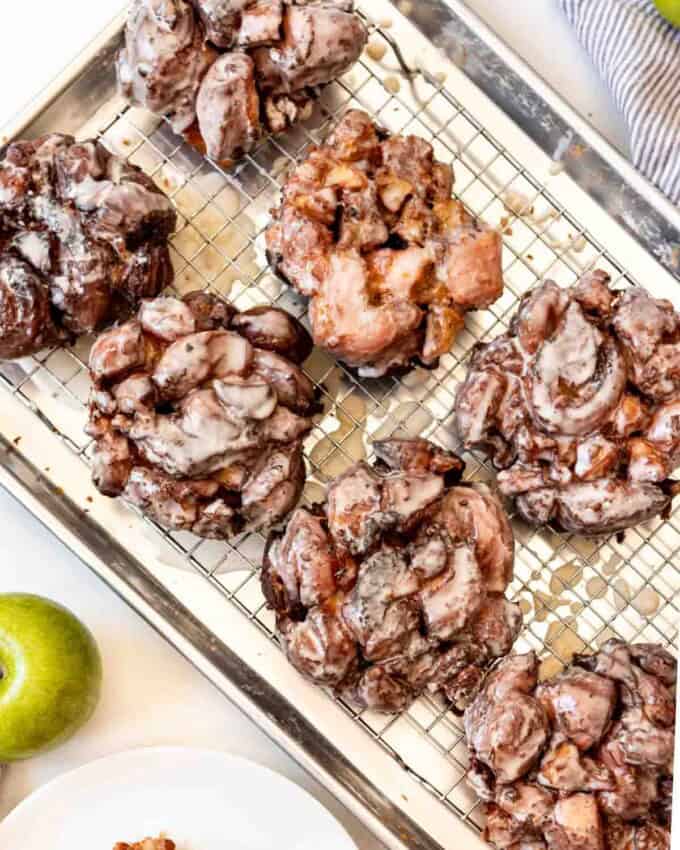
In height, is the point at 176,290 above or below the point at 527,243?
below

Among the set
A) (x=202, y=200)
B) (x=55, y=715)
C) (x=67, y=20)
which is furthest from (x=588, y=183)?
(x=55, y=715)

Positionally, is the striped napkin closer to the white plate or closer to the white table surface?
the white table surface

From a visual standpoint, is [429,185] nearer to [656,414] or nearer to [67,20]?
[656,414]

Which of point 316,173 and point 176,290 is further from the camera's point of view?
point 176,290

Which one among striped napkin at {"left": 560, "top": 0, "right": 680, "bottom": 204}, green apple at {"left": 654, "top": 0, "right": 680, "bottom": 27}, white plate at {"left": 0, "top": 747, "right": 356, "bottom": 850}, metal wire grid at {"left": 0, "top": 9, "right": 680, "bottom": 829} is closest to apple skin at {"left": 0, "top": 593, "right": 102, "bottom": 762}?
white plate at {"left": 0, "top": 747, "right": 356, "bottom": 850}

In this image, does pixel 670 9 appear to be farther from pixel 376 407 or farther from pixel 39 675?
pixel 39 675
